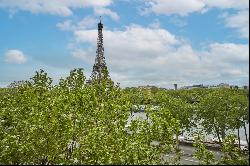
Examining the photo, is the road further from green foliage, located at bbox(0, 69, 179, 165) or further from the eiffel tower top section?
the eiffel tower top section

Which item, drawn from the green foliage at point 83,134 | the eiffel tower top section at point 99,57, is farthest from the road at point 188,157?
the eiffel tower top section at point 99,57

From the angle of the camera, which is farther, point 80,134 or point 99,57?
point 99,57

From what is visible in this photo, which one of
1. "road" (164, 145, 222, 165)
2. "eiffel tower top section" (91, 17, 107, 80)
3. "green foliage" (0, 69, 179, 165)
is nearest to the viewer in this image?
"green foliage" (0, 69, 179, 165)

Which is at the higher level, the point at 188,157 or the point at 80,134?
the point at 80,134

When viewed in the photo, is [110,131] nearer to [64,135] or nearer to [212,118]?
[64,135]

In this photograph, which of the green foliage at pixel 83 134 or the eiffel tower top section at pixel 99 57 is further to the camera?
the eiffel tower top section at pixel 99 57

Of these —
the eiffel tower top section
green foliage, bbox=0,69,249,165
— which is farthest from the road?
the eiffel tower top section

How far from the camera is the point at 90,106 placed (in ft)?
83.6

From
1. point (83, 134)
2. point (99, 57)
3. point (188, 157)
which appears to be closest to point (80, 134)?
point (83, 134)

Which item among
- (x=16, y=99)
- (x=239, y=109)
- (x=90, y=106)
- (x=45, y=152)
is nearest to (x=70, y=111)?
(x=90, y=106)

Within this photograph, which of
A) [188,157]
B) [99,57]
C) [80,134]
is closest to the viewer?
[80,134]

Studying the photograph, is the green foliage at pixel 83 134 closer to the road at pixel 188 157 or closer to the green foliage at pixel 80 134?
the green foliage at pixel 80 134

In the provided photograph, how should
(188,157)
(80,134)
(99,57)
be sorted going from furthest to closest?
(99,57) → (188,157) → (80,134)

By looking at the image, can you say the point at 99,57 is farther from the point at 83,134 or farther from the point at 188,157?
the point at 83,134
